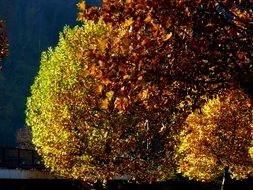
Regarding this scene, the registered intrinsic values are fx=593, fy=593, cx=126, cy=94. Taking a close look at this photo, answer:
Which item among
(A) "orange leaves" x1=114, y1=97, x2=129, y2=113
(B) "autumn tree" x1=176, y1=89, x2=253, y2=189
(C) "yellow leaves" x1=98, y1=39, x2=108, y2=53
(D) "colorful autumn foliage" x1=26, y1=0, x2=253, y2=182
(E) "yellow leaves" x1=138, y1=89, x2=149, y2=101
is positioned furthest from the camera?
(B) "autumn tree" x1=176, y1=89, x2=253, y2=189

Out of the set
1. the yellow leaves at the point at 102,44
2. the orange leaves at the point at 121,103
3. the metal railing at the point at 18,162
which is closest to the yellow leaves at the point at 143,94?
the orange leaves at the point at 121,103

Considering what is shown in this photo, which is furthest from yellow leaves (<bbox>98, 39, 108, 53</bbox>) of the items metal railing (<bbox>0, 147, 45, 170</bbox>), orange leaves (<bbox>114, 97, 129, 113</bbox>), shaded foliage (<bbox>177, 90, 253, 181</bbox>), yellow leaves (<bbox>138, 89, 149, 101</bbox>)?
shaded foliage (<bbox>177, 90, 253, 181</bbox>)

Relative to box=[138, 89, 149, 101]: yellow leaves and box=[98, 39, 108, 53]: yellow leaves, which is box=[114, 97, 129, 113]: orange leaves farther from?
box=[98, 39, 108, 53]: yellow leaves

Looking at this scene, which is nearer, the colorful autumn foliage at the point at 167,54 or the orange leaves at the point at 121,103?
the orange leaves at the point at 121,103

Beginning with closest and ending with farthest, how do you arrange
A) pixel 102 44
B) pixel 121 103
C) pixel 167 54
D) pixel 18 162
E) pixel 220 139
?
pixel 102 44 < pixel 121 103 < pixel 167 54 < pixel 18 162 < pixel 220 139

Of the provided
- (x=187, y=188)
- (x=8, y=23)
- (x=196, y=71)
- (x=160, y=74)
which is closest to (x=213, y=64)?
(x=196, y=71)

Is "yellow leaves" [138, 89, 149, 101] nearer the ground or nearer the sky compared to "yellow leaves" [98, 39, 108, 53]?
nearer the ground

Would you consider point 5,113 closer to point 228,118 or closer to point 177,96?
point 228,118

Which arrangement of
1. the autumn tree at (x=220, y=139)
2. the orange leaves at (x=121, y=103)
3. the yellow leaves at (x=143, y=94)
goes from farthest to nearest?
the autumn tree at (x=220, y=139) < the yellow leaves at (x=143, y=94) < the orange leaves at (x=121, y=103)

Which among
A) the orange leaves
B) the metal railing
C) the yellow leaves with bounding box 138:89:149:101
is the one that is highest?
the metal railing

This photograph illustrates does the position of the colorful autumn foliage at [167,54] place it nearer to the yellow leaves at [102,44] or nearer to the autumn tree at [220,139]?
the yellow leaves at [102,44]

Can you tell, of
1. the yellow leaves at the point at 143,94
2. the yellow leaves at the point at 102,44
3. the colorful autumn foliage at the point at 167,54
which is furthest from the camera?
the yellow leaves at the point at 143,94

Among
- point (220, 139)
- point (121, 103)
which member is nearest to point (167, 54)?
point (121, 103)

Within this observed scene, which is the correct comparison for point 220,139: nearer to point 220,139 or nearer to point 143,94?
point 220,139
